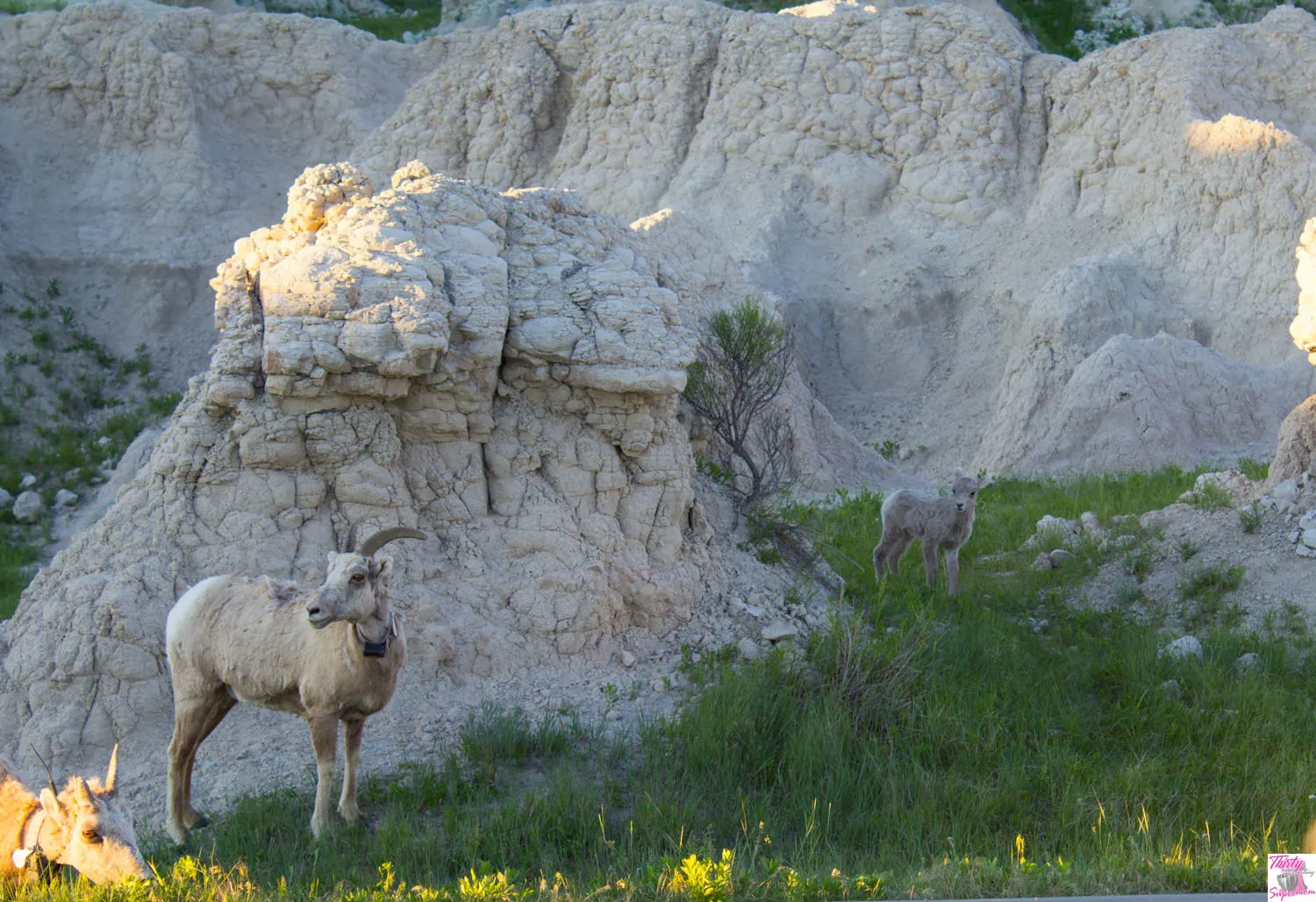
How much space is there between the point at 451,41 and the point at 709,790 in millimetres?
21305

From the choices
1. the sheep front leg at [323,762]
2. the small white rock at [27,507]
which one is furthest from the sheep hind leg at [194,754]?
the small white rock at [27,507]

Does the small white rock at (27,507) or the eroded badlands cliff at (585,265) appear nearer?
the eroded badlands cliff at (585,265)

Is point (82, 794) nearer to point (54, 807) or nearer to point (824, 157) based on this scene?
point (54, 807)

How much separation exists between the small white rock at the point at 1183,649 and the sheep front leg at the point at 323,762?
19.3ft

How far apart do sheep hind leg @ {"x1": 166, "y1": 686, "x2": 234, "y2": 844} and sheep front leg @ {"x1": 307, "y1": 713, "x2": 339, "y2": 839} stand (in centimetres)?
→ 68

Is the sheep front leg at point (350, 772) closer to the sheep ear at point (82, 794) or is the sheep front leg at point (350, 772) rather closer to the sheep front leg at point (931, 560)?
the sheep ear at point (82, 794)

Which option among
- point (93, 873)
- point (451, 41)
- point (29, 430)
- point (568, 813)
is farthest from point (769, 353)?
point (451, 41)

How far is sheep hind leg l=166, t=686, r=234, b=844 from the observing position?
252 inches

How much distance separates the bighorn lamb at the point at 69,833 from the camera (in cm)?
518

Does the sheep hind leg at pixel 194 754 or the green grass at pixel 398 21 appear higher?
the green grass at pixel 398 21

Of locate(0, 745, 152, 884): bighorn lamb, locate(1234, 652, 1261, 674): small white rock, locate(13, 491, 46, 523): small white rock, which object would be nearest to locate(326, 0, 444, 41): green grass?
locate(13, 491, 46, 523): small white rock

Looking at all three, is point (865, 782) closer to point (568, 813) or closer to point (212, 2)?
point (568, 813)

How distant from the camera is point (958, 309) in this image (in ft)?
69.4

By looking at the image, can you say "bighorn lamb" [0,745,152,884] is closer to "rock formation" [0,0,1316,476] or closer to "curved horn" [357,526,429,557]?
"curved horn" [357,526,429,557]
